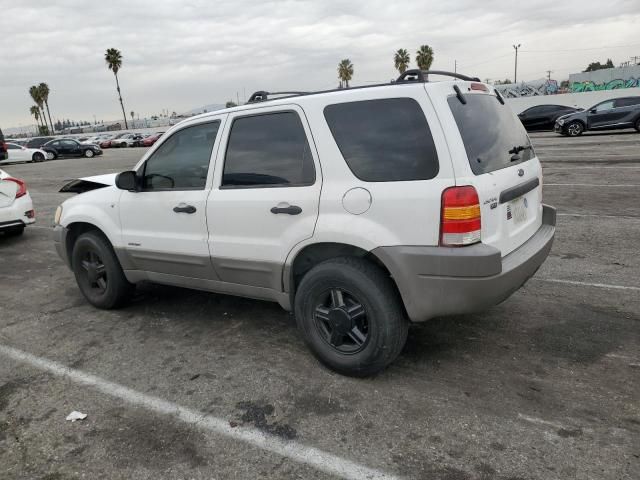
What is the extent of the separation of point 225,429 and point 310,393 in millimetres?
594

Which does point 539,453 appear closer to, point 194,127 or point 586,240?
point 194,127

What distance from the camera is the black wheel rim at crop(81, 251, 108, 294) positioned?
4.89 metres

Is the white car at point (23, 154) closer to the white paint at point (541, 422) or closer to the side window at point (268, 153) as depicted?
the side window at point (268, 153)

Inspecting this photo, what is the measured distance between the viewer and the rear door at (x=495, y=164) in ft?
9.63

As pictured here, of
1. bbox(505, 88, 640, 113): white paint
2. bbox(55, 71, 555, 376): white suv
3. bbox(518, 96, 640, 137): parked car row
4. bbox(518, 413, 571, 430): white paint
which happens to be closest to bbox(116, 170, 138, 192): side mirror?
bbox(55, 71, 555, 376): white suv

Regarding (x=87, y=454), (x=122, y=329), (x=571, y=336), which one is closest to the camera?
(x=87, y=454)

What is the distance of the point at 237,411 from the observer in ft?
10.2

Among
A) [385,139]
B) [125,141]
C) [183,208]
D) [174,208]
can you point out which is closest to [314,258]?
[385,139]

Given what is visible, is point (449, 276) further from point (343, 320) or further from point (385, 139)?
point (385, 139)

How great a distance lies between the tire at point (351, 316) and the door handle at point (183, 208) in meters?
1.14

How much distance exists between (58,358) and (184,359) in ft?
3.39

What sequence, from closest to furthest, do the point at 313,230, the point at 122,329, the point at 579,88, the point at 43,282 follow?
the point at 313,230 < the point at 122,329 < the point at 43,282 < the point at 579,88

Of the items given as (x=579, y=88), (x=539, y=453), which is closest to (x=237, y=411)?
(x=539, y=453)

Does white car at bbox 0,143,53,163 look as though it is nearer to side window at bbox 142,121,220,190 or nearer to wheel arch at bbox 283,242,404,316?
side window at bbox 142,121,220,190
